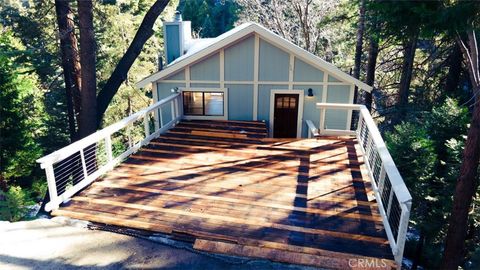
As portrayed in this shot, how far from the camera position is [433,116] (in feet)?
30.5

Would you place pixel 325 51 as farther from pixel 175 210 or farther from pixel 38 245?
pixel 38 245

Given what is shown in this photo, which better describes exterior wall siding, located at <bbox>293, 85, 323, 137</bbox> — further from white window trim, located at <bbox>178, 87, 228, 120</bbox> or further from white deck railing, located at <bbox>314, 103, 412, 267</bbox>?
white deck railing, located at <bbox>314, 103, 412, 267</bbox>

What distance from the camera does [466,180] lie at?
536 centimetres

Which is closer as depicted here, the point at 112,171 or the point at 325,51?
the point at 112,171

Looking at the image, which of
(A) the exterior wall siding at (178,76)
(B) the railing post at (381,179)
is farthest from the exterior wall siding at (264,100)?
(B) the railing post at (381,179)

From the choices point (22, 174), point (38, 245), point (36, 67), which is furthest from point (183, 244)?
point (22, 174)

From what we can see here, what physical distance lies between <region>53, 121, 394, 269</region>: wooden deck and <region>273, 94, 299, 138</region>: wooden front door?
2393 mm

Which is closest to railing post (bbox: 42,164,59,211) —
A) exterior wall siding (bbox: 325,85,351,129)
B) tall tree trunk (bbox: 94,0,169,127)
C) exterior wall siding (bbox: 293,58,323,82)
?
tall tree trunk (bbox: 94,0,169,127)

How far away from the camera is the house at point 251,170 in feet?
12.6

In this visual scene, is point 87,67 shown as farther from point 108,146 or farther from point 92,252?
point 92,252

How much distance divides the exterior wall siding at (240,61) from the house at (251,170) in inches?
1.1

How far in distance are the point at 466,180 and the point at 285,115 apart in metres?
5.15

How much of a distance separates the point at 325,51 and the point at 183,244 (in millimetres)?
19937

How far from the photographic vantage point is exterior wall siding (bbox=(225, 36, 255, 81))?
905 cm
